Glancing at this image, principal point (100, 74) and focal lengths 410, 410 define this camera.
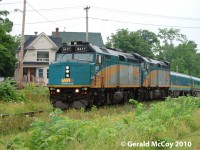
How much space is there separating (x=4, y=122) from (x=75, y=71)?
20.3ft

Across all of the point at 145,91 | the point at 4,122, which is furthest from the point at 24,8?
the point at 4,122

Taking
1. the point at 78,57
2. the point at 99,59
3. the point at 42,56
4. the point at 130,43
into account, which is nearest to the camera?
the point at 78,57

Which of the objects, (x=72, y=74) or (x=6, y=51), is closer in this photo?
(x=72, y=74)

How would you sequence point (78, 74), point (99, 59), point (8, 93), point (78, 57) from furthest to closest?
point (8, 93) → point (99, 59) → point (78, 57) → point (78, 74)

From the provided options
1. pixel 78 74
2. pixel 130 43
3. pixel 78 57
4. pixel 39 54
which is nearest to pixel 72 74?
pixel 78 74

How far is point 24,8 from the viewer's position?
35562 mm

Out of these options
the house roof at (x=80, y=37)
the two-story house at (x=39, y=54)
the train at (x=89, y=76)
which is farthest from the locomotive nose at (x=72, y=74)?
the house roof at (x=80, y=37)

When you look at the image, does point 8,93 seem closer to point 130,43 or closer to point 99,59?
point 99,59

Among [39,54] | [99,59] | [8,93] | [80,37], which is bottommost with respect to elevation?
[8,93]

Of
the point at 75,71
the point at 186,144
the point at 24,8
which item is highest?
the point at 24,8

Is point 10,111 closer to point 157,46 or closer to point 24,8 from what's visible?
point 24,8

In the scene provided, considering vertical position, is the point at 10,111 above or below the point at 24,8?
below

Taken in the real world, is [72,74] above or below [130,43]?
below

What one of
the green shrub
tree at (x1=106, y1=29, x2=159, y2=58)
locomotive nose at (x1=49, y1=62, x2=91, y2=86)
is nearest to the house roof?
tree at (x1=106, y1=29, x2=159, y2=58)
